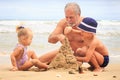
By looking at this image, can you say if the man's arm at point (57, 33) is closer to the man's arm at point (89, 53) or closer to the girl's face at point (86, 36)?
the girl's face at point (86, 36)

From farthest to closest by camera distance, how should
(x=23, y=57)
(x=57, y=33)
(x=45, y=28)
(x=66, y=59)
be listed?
1. (x=45, y=28)
2. (x=57, y=33)
3. (x=23, y=57)
4. (x=66, y=59)

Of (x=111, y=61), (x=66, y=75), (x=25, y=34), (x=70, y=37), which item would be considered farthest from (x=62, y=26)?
(x=111, y=61)

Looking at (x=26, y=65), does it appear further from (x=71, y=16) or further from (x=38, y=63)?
(x=71, y=16)

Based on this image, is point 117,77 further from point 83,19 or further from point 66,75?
point 83,19

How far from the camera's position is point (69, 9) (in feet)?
19.6

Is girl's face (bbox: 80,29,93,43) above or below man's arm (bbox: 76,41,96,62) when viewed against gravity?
above

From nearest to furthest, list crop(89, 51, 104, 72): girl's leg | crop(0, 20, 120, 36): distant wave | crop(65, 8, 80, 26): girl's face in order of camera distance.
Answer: crop(65, 8, 80, 26): girl's face
crop(89, 51, 104, 72): girl's leg
crop(0, 20, 120, 36): distant wave

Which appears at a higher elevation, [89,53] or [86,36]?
[86,36]

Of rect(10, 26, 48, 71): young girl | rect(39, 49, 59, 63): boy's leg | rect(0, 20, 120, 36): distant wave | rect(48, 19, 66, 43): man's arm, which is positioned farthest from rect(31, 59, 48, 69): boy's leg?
rect(0, 20, 120, 36): distant wave

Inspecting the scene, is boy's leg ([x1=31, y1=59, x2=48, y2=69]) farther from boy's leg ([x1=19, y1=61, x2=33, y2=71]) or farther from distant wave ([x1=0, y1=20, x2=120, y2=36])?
distant wave ([x1=0, y1=20, x2=120, y2=36])

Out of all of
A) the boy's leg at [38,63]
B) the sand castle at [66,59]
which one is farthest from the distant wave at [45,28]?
the sand castle at [66,59]

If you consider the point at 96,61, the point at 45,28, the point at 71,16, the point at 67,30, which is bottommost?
the point at 45,28

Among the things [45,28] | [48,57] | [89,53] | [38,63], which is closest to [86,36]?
[89,53]

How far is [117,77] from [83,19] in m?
1.31
